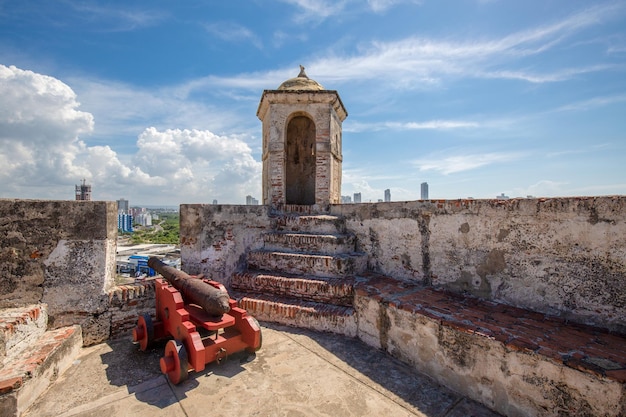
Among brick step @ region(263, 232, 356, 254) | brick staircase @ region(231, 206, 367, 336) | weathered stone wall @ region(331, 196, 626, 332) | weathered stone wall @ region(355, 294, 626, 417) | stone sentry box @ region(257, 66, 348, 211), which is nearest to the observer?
weathered stone wall @ region(355, 294, 626, 417)

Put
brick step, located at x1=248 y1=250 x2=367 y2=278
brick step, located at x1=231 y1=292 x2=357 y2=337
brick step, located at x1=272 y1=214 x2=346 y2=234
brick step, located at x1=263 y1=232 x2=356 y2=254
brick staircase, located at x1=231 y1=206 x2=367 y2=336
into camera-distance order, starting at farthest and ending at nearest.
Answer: brick step, located at x1=272 y1=214 x2=346 y2=234 < brick step, located at x1=263 y1=232 x2=356 y2=254 < brick step, located at x1=248 y1=250 x2=367 y2=278 < brick staircase, located at x1=231 y1=206 x2=367 y2=336 < brick step, located at x1=231 y1=292 x2=357 y2=337

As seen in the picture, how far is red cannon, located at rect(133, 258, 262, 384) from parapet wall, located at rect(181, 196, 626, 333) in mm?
1530

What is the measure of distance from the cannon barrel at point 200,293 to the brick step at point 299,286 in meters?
1.36

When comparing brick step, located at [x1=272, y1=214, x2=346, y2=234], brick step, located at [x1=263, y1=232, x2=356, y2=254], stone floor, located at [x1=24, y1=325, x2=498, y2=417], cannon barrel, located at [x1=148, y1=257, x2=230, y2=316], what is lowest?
stone floor, located at [x1=24, y1=325, x2=498, y2=417]

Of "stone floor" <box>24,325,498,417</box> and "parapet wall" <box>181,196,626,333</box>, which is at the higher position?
"parapet wall" <box>181,196,626,333</box>

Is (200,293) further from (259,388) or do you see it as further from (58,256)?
(58,256)

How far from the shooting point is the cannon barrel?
9.86 ft

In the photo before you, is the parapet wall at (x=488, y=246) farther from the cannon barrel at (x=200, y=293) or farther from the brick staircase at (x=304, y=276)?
→ the cannon barrel at (x=200, y=293)

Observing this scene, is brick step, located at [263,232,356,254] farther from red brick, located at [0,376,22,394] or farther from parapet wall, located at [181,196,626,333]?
red brick, located at [0,376,22,394]

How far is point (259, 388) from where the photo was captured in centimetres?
290

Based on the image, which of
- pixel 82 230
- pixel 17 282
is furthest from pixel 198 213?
pixel 17 282

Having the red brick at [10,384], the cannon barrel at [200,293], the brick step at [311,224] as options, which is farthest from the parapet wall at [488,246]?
the red brick at [10,384]

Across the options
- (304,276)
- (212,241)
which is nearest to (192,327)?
(304,276)

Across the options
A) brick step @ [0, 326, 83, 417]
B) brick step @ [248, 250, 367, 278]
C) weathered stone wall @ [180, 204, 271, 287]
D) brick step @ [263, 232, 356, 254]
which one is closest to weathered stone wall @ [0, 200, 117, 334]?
brick step @ [0, 326, 83, 417]
